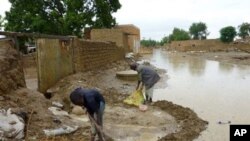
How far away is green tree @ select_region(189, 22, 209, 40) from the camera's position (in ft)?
304

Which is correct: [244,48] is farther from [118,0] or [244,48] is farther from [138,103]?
[138,103]

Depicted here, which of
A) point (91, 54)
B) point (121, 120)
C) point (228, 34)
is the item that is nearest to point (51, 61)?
point (121, 120)

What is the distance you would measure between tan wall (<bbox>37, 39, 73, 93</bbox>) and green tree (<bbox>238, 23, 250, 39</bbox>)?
225 ft

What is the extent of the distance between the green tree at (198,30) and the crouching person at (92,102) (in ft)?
290

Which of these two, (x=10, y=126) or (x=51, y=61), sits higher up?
(x=51, y=61)

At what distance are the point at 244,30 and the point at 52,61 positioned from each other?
71278 millimetres

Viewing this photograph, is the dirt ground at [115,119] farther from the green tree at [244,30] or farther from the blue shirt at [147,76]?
the green tree at [244,30]

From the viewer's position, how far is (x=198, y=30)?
93375mm

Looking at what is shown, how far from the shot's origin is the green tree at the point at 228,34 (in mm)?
65312

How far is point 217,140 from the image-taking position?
26.3 ft

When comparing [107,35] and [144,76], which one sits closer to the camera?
[144,76]

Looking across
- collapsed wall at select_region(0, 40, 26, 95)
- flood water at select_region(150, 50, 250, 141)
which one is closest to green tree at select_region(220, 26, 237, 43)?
flood water at select_region(150, 50, 250, 141)

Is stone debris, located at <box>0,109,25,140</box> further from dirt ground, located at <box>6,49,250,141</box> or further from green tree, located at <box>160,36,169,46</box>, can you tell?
green tree, located at <box>160,36,169,46</box>

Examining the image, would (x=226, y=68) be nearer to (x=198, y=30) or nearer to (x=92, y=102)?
(x=92, y=102)
